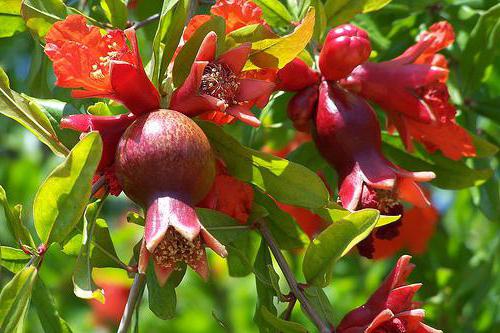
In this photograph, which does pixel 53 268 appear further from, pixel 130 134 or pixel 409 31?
pixel 130 134

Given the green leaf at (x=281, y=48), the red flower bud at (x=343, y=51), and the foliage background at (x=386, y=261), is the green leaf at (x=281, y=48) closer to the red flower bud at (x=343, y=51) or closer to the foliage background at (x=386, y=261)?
the red flower bud at (x=343, y=51)

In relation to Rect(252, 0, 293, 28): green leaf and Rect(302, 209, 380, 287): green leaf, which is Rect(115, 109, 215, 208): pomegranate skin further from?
Rect(252, 0, 293, 28): green leaf

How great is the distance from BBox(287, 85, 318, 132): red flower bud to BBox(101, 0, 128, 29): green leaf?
0.31m

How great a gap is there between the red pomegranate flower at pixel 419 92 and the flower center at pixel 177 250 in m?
0.45

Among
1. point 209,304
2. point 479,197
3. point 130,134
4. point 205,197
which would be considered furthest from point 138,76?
point 209,304

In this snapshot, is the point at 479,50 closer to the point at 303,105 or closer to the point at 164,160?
the point at 303,105

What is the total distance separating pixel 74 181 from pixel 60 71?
0.18 meters

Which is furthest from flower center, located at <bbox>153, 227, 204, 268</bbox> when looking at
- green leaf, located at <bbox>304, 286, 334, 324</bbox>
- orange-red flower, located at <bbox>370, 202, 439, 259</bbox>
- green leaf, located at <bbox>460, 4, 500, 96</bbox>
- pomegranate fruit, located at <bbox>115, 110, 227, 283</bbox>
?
orange-red flower, located at <bbox>370, 202, 439, 259</bbox>

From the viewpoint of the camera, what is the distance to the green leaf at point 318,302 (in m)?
1.37

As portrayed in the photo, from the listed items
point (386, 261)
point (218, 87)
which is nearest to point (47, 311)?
point (218, 87)

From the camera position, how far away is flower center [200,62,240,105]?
1.29 meters

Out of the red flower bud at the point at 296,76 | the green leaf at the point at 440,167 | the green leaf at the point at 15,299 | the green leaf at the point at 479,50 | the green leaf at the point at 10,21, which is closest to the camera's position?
the green leaf at the point at 15,299

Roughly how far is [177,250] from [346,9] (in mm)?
641

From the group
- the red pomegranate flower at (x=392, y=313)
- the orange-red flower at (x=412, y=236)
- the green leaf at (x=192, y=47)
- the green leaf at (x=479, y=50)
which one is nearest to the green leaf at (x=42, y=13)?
the green leaf at (x=192, y=47)
